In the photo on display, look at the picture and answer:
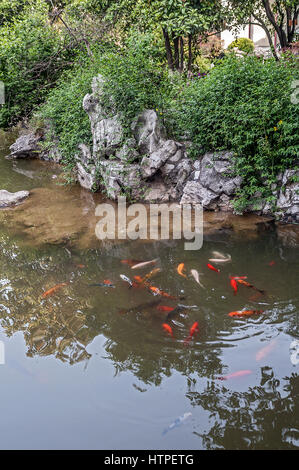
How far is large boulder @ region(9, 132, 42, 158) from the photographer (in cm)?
1367

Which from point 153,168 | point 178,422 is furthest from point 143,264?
point 153,168

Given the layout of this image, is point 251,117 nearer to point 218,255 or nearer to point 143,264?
point 218,255

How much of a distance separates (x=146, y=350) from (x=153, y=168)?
525 cm

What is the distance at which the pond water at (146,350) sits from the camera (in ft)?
10.6

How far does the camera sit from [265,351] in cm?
403

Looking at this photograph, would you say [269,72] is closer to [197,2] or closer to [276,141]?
[276,141]

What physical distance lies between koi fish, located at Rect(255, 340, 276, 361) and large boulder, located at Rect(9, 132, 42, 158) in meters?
11.6

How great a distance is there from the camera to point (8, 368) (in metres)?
4.03

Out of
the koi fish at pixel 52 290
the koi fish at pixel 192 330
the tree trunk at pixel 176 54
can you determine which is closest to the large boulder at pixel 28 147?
the tree trunk at pixel 176 54

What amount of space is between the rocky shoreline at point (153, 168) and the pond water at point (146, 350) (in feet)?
5.07

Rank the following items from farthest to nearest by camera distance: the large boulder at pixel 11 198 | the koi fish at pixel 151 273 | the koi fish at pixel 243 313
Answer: the large boulder at pixel 11 198, the koi fish at pixel 151 273, the koi fish at pixel 243 313

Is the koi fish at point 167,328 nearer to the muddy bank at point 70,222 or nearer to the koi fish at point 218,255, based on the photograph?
the koi fish at point 218,255

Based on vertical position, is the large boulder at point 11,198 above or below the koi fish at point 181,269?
above
